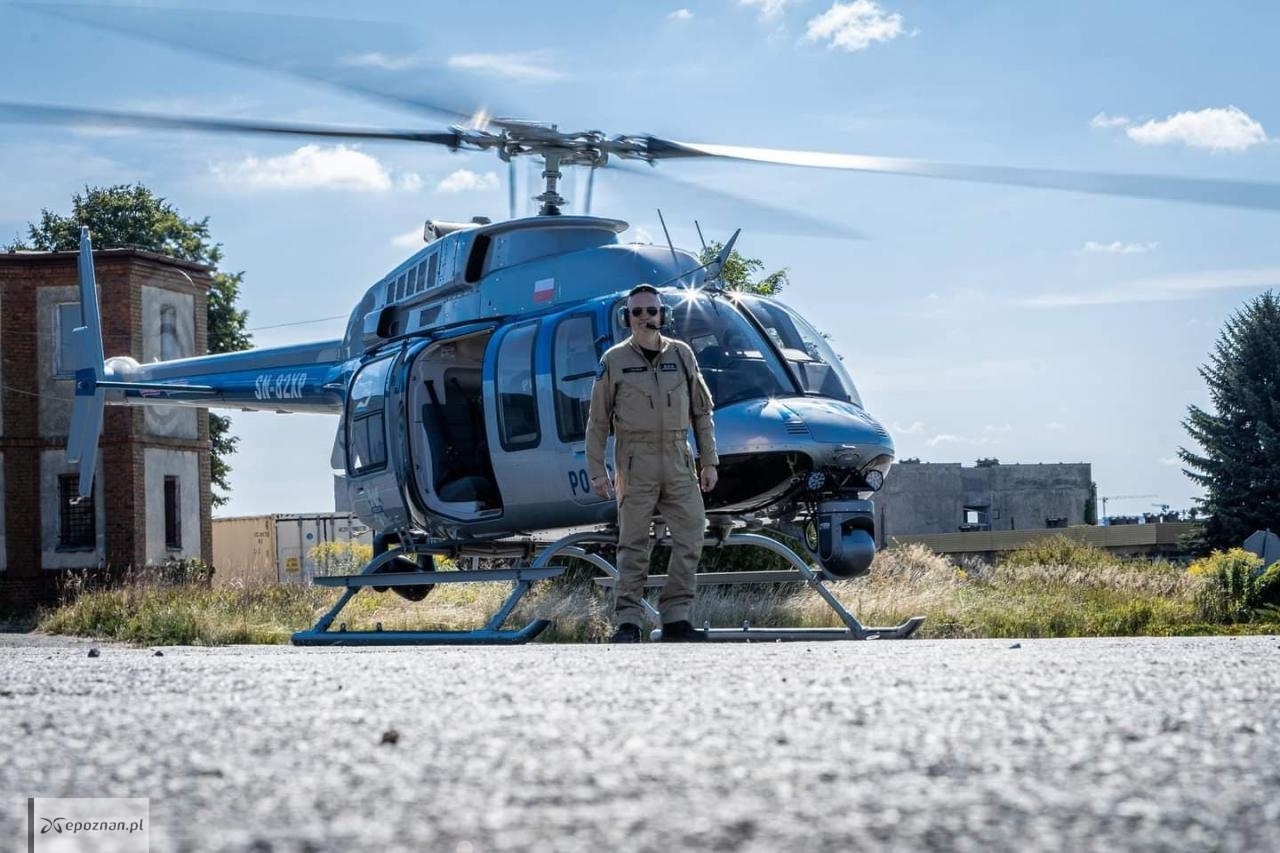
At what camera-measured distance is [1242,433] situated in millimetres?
41000

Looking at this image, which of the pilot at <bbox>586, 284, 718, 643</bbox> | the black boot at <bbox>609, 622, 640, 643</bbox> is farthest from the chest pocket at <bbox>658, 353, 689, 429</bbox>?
the black boot at <bbox>609, 622, 640, 643</bbox>

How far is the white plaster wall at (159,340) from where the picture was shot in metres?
32.1

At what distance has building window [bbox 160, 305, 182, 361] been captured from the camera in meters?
32.6

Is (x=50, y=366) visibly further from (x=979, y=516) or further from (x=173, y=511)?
(x=979, y=516)

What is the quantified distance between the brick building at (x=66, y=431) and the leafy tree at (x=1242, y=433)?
2600 cm

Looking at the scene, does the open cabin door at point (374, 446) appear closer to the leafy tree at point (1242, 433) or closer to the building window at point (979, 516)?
the leafy tree at point (1242, 433)

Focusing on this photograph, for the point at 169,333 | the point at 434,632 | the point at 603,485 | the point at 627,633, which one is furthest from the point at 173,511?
the point at 603,485

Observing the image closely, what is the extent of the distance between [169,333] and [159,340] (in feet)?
1.31

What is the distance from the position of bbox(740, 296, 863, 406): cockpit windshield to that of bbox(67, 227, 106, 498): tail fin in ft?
29.6

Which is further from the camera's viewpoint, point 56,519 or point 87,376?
point 56,519

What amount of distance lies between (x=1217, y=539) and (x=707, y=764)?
1573 inches

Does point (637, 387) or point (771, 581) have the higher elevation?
point (637, 387)

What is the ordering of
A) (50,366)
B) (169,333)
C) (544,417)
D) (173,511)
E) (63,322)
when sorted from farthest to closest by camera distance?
1. (173,511)
2. (169,333)
3. (50,366)
4. (63,322)
5. (544,417)

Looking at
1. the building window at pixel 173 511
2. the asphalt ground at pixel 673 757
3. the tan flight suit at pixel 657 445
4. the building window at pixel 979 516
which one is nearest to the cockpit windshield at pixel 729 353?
the tan flight suit at pixel 657 445
